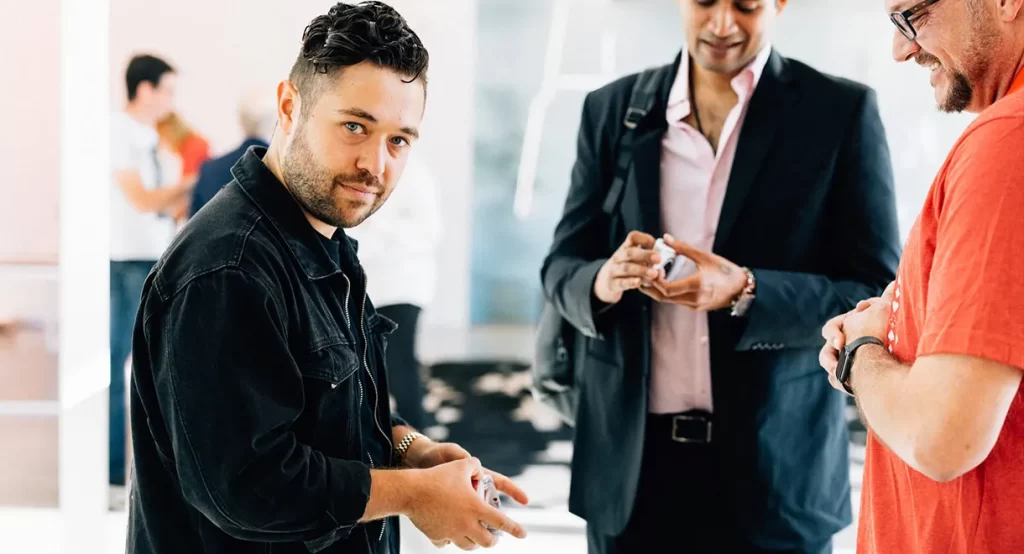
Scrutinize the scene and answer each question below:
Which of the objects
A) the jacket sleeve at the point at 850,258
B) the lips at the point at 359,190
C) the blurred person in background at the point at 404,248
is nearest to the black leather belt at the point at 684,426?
the jacket sleeve at the point at 850,258

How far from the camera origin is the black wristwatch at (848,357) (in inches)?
49.7

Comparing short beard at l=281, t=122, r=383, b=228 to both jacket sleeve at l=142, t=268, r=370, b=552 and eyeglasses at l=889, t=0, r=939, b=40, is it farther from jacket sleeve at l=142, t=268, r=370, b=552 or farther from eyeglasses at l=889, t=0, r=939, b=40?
eyeglasses at l=889, t=0, r=939, b=40

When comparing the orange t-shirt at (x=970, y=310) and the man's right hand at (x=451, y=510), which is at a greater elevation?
the orange t-shirt at (x=970, y=310)

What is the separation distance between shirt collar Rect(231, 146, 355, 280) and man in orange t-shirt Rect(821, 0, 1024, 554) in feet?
2.50

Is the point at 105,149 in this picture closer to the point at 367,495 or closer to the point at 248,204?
the point at 248,204

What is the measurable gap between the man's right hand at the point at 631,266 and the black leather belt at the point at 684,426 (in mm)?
316

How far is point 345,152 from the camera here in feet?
4.55

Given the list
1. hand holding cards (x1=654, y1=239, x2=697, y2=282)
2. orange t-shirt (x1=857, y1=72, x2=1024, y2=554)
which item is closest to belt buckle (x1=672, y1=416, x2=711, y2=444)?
hand holding cards (x1=654, y1=239, x2=697, y2=282)

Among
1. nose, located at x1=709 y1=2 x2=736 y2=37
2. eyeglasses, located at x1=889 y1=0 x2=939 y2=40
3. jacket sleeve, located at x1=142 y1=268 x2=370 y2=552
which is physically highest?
nose, located at x1=709 y1=2 x2=736 y2=37

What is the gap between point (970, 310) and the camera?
101cm

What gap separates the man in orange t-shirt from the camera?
1.00m

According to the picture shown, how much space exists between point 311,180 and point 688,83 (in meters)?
1.14

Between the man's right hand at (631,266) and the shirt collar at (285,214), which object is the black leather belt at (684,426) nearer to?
the man's right hand at (631,266)

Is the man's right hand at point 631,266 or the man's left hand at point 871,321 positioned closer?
the man's left hand at point 871,321
